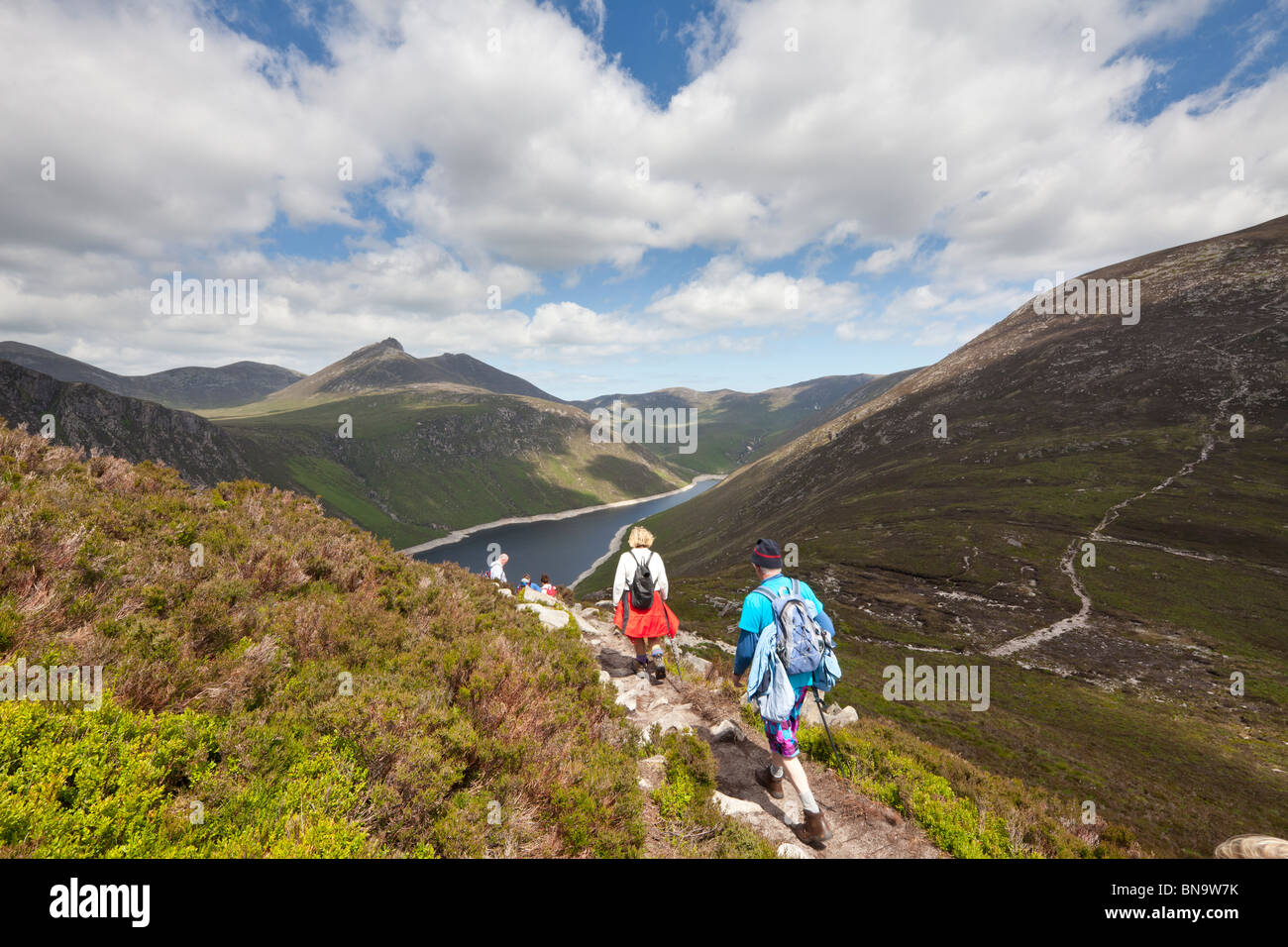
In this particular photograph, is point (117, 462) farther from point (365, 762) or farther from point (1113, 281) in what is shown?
point (1113, 281)

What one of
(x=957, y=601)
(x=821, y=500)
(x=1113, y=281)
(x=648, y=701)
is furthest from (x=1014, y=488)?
(x=1113, y=281)

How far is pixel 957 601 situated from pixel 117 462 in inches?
2369

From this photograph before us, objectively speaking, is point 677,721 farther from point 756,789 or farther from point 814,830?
point 814,830

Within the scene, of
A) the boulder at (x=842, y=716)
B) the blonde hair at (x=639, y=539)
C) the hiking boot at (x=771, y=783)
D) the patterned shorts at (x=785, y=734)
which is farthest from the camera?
the boulder at (x=842, y=716)

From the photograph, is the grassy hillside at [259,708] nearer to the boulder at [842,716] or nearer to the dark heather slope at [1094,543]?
the boulder at [842,716]

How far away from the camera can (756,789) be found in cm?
727

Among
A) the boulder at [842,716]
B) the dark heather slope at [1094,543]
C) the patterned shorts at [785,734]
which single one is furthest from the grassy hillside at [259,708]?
the dark heather slope at [1094,543]

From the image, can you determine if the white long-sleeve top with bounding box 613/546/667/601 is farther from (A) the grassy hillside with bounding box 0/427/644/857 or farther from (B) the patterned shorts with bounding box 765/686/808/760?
(B) the patterned shorts with bounding box 765/686/808/760

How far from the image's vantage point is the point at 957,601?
4844 cm

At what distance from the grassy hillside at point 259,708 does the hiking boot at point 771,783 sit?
213cm

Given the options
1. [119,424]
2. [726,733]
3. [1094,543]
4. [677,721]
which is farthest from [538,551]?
[726,733]

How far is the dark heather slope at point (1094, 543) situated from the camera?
24656 mm

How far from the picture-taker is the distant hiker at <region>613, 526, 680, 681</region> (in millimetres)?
10047

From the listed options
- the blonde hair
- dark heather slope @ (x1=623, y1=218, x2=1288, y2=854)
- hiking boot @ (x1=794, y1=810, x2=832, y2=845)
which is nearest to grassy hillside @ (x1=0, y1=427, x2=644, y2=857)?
hiking boot @ (x1=794, y1=810, x2=832, y2=845)
